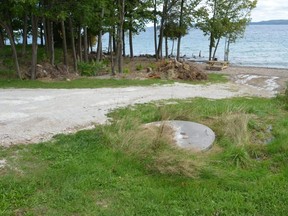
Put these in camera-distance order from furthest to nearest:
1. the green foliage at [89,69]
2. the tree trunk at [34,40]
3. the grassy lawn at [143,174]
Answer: the green foliage at [89,69]
the tree trunk at [34,40]
the grassy lawn at [143,174]

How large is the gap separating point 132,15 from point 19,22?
7.20 metres

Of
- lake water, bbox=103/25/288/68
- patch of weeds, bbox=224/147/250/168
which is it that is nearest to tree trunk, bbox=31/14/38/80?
patch of weeds, bbox=224/147/250/168

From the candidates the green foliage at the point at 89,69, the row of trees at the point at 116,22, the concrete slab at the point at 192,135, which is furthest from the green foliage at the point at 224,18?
the concrete slab at the point at 192,135

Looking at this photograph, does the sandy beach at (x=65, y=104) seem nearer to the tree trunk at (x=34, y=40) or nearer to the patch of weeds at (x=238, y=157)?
the patch of weeds at (x=238, y=157)

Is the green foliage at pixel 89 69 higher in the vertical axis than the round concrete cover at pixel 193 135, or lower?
higher

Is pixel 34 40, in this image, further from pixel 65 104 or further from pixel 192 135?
pixel 192 135

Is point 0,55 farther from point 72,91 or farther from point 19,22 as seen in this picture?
point 72,91

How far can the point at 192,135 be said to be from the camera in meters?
6.15

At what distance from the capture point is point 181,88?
12617 mm

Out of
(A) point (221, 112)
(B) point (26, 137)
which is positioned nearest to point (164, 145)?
(B) point (26, 137)

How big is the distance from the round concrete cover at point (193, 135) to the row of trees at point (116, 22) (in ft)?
25.7

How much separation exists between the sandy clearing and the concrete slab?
170 centimetres

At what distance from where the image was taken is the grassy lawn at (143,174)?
3855mm

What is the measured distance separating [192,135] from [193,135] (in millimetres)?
19
